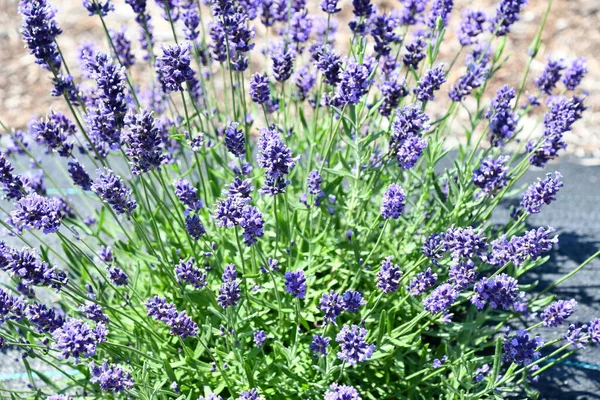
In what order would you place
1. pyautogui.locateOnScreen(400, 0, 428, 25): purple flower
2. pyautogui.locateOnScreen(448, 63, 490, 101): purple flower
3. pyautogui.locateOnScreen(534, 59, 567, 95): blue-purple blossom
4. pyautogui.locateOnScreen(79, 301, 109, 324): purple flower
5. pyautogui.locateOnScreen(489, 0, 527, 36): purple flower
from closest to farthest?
pyautogui.locateOnScreen(79, 301, 109, 324): purple flower → pyautogui.locateOnScreen(448, 63, 490, 101): purple flower → pyautogui.locateOnScreen(489, 0, 527, 36): purple flower → pyautogui.locateOnScreen(400, 0, 428, 25): purple flower → pyautogui.locateOnScreen(534, 59, 567, 95): blue-purple blossom

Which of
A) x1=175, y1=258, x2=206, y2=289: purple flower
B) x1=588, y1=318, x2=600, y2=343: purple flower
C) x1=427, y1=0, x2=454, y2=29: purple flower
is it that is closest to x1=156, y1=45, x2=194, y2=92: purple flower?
x1=175, y1=258, x2=206, y2=289: purple flower

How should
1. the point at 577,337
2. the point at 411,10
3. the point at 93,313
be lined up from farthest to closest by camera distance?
the point at 411,10, the point at 577,337, the point at 93,313

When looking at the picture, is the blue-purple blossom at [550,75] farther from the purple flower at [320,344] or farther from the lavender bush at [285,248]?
the purple flower at [320,344]

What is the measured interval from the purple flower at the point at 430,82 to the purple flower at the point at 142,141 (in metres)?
1.21

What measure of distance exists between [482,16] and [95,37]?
5133 millimetres

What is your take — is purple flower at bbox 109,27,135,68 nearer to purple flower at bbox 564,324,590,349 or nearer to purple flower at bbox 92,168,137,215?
purple flower at bbox 92,168,137,215

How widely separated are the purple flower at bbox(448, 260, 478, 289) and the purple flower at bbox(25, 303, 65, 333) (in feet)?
4.92

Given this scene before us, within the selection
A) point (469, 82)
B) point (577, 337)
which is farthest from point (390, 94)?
point (577, 337)

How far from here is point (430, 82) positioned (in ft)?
9.10

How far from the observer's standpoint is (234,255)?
10.2 ft

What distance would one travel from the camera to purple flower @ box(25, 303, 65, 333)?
7.93 ft

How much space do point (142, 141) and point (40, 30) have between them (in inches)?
26.6

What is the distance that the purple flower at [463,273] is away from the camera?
2299 mm

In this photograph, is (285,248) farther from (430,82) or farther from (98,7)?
(98,7)
